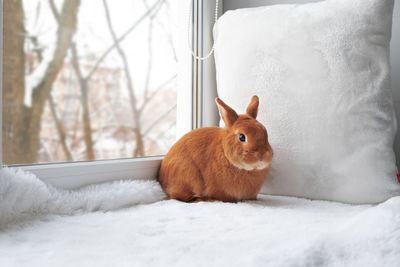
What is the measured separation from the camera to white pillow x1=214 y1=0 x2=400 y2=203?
868 millimetres

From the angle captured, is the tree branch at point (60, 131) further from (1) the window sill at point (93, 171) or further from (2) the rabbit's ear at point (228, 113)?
(2) the rabbit's ear at point (228, 113)

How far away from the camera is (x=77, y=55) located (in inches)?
49.6

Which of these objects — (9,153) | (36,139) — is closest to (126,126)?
(36,139)

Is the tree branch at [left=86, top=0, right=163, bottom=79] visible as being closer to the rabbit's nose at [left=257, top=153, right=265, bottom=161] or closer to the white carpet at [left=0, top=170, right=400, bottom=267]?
the white carpet at [left=0, top=170, right=400, bottom=267]

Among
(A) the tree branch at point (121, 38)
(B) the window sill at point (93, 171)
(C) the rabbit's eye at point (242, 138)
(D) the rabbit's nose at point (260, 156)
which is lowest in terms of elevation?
(B) the window sill at point (93, 171)

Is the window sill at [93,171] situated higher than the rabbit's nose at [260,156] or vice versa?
the rabbit's nose at [260,156]

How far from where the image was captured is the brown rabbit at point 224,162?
839 mm

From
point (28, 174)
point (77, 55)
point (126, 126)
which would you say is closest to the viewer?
point (28, 174)

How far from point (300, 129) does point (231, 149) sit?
215 millimetres

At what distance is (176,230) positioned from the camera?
628 mm

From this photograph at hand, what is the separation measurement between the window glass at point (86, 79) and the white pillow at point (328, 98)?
2.10 ft

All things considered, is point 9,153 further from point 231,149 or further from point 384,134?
point 384,134

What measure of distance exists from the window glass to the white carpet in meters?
0.27

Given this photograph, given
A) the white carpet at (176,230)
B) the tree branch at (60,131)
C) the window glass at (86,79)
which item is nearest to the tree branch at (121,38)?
the window glass at (86,79)
